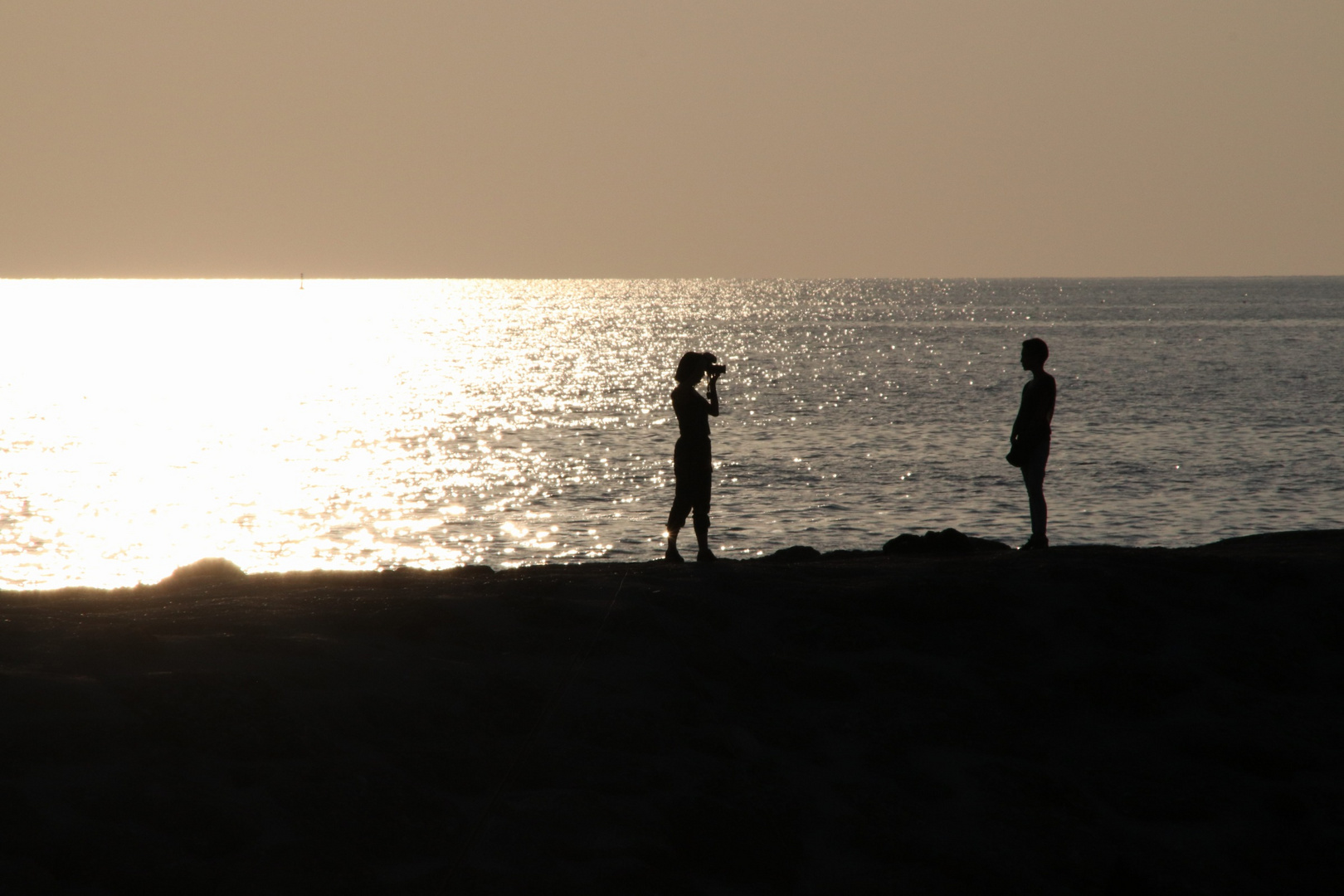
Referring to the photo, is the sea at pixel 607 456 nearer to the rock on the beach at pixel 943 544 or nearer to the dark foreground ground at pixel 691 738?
the rock on the beach at pixel 943 544

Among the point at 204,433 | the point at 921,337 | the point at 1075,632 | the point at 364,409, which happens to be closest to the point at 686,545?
the point at 1075,632

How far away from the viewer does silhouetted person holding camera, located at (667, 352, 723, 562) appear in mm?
10617

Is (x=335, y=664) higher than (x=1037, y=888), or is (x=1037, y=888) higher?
(x=335, y=664)

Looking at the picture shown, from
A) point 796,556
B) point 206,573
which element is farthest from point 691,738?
point 206,573

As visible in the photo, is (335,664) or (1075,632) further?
(1075,632)

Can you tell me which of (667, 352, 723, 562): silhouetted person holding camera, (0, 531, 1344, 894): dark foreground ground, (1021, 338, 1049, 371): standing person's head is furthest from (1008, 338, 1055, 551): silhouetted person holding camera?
(667, 352, 723, 562): silhouetted person holding camera

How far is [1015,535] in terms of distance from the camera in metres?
23.3

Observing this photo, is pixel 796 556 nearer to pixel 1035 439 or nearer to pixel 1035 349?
pixel 1035 439

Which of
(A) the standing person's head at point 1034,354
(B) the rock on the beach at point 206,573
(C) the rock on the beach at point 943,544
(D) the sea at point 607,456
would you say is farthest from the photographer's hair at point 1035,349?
(D) the sea at point 607,456

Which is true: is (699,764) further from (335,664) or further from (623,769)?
(335,664)

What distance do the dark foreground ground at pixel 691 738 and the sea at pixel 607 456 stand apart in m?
14.2

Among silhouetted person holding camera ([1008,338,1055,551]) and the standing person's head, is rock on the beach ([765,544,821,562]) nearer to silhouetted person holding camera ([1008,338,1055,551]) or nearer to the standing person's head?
silhouetted person holding camera ([1008,338,1055,551])

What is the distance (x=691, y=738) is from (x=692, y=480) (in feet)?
14.3

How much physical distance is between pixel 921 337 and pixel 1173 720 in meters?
114
